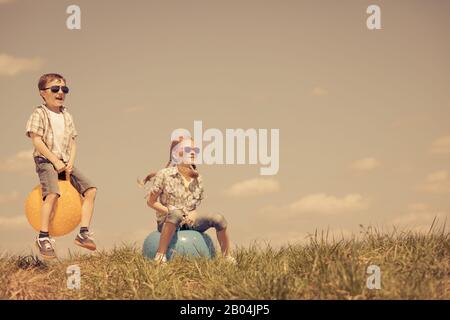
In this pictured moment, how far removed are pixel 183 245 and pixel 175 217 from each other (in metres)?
0.44

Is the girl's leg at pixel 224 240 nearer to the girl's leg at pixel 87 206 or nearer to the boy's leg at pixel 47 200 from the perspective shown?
the girl's leg at pixel 87 206

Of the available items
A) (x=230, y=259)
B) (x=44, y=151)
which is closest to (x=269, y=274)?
(x=230, y=259)

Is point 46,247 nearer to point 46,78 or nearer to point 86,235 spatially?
point 86,235

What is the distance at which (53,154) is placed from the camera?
907cm

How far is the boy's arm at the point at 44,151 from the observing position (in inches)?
355

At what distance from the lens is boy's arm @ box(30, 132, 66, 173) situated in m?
Answer: 9.01

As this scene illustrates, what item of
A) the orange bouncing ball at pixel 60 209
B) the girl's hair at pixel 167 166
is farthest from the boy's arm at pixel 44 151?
the girl's hair at pixel 167 166

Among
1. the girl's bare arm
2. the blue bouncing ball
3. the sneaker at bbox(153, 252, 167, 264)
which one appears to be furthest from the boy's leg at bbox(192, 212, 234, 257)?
the sneaker at bbox(153, 252, 167, 264)

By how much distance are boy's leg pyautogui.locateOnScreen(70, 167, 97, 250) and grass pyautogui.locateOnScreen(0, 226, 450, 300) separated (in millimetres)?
461

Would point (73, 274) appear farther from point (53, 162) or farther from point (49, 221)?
point (53, 162)

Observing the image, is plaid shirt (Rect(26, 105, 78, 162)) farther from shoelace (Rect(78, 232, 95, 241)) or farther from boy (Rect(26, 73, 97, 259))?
shoelace (Rect(78, 232, 95, 241))

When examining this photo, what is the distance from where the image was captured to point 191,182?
911cm

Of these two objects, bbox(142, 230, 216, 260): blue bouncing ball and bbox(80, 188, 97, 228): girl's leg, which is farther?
bbox(80, 188, 97, 228): girl's leg

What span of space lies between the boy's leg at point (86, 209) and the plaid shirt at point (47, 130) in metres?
0.38
